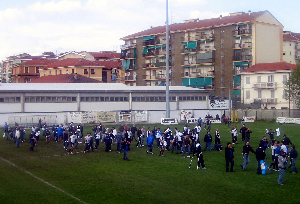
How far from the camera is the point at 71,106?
58750 millimetres

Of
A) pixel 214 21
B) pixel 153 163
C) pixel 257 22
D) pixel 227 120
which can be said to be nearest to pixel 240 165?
pixel 153 163

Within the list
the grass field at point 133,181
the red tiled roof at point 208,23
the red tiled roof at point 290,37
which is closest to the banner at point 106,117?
the grass field at point 133,181

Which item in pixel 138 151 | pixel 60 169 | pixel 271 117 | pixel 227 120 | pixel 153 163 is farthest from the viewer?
pixel 271 117

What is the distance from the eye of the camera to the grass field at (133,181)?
17234 millimetres

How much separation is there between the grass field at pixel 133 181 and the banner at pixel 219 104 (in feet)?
121

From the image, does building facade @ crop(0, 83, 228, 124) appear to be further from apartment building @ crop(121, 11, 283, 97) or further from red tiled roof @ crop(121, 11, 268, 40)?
Result: red tiled roof @ crop(121, 11, 268, 40)

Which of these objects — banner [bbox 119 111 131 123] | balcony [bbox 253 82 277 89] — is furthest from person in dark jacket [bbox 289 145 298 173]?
balcony [bbox 253 82 277 89]

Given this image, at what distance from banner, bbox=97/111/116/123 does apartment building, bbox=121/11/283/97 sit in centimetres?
3588

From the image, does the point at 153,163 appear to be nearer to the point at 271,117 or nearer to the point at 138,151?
the point at 138,151

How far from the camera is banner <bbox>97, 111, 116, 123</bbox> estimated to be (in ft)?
184

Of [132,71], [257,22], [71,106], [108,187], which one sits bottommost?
[108,187]

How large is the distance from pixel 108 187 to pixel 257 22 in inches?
2783

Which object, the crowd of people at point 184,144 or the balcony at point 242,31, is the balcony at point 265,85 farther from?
the crowd of people at point 184,144

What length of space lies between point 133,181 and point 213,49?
7029cm
